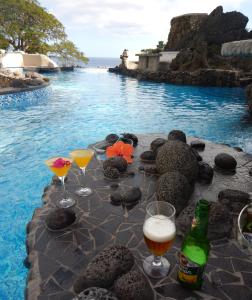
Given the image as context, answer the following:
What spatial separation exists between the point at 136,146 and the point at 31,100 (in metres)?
15.1

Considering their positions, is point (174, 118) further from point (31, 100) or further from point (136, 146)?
point (31, 100)

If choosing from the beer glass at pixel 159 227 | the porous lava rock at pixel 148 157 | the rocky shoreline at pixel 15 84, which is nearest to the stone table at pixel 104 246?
the beer glass at pixel 159 227

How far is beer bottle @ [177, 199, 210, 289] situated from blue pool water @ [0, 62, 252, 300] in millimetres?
3292

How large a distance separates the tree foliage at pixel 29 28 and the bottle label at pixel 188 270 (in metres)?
49.8

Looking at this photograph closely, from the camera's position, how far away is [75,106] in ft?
62.7

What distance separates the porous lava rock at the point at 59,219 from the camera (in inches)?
152

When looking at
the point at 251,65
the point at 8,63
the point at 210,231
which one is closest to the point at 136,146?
the point at 210,231

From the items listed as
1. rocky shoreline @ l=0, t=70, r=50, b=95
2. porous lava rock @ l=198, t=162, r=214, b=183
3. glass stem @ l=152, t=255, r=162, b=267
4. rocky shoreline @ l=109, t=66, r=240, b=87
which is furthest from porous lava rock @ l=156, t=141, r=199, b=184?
rocky shoreline @ l=109, t=66, r=240, b=87

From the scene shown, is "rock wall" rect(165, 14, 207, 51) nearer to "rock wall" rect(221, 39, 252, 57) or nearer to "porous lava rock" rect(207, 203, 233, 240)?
"rock wall" rect(221, 39, 252, 57)

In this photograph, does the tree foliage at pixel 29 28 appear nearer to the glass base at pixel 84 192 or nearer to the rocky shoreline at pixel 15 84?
the rocky shoreline at pixel 15 84

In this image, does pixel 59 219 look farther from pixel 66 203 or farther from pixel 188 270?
pixel 188 270

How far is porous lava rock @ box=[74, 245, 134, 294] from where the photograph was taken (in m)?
2.78

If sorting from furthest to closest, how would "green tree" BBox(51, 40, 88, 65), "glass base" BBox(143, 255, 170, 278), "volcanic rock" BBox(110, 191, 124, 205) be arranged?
"green tree" BBox(51, 40, 88, 65) < "volcanic rock" BBox(110, 191, 124, 205) < "glass base" BBox(143, 255, 170, 278)

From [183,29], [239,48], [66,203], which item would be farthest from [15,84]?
[183,29]
